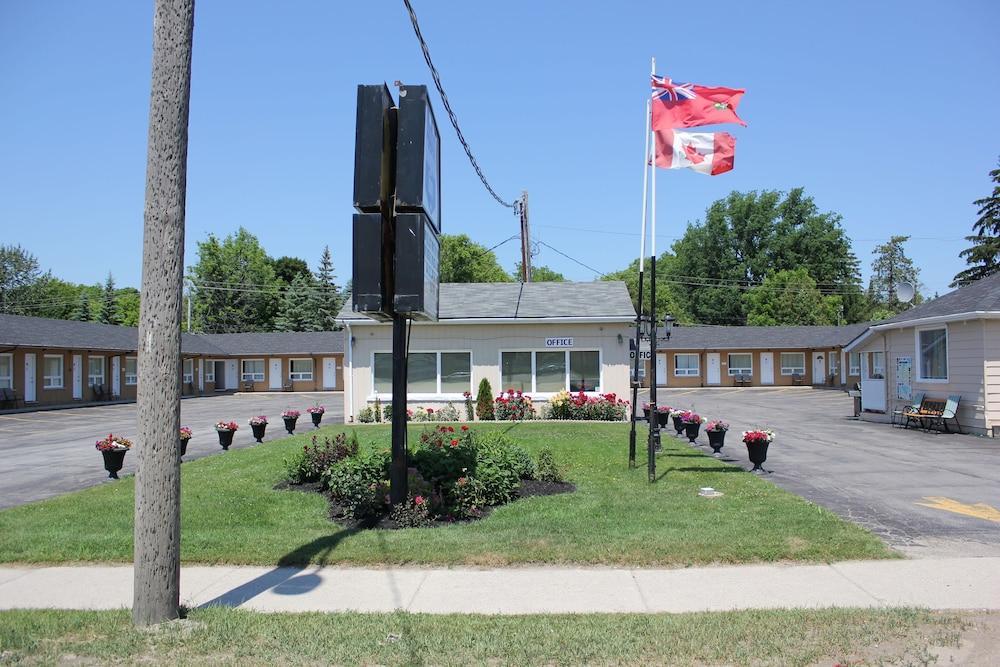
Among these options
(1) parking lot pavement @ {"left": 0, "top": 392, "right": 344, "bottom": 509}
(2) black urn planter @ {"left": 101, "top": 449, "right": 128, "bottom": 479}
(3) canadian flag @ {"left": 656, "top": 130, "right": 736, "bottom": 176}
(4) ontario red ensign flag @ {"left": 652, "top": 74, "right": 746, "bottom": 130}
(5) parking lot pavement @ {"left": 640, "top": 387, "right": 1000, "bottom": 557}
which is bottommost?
(1) parking lot pavement @ {"left": 0, "top": 392, "right": 344, "bottom": 509}

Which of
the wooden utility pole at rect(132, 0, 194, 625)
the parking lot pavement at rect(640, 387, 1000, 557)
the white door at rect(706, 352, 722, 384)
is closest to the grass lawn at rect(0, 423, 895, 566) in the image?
the parking lot pavement at rect(640, 387, 1000, 557)

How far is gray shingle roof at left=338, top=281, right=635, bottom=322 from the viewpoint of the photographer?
77.7 ft

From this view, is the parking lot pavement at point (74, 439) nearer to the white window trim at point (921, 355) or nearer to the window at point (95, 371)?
the window at point (95, 371)

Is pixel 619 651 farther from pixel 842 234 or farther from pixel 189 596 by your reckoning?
pixel 842 234

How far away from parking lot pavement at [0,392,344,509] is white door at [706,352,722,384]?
25.0 meters

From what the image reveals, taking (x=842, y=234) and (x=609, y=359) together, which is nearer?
(x=609, y=359)

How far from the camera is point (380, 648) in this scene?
16.4 ft

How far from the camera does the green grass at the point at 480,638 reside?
481 centimetres

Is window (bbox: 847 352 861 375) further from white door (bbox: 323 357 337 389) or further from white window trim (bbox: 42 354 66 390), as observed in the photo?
white window trim (bbox: 42 354 66 390)

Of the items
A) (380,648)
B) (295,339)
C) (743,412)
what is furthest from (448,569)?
(295,339)

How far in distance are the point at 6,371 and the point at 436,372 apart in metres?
23.5

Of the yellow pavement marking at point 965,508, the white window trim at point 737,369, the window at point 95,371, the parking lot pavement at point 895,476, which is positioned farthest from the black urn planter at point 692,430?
the window at point 95,371

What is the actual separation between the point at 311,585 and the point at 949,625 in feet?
16.5

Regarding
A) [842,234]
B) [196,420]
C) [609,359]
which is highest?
[842,234]
